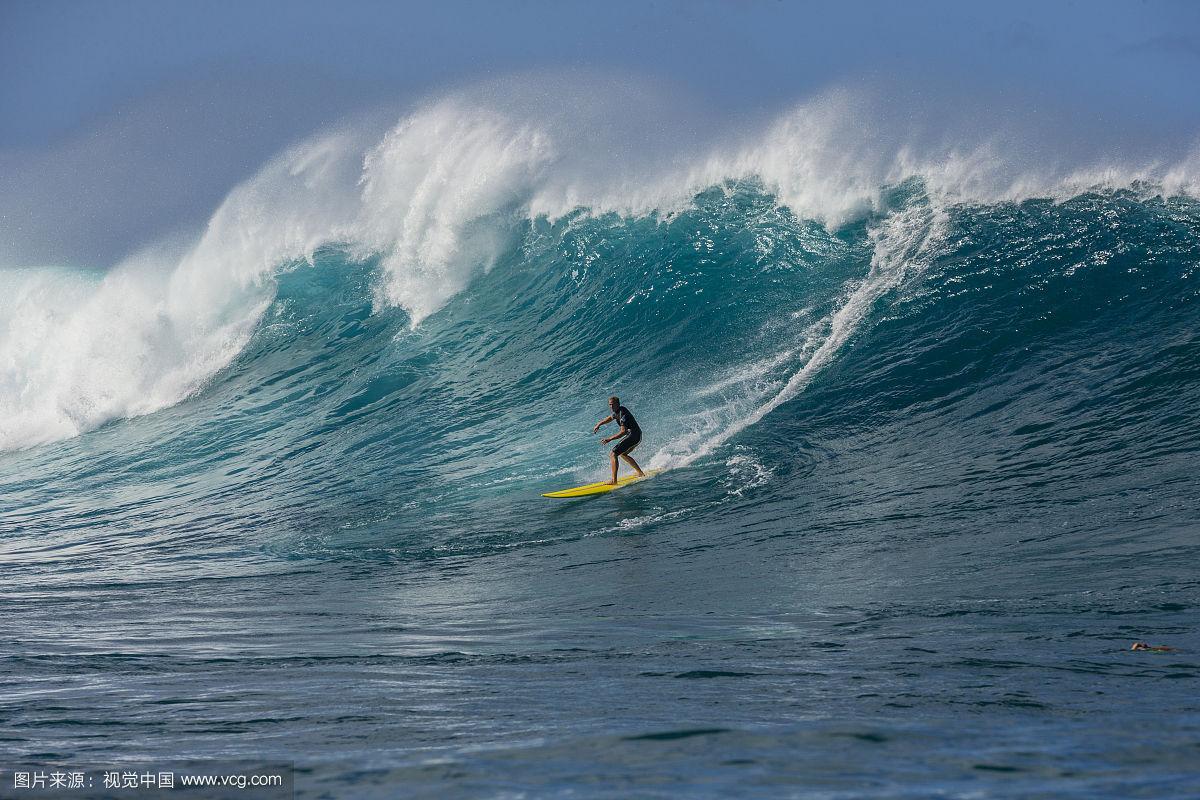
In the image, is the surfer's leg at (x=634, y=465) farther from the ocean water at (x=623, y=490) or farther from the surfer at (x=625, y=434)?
the ocean water at (x=623, y=490)

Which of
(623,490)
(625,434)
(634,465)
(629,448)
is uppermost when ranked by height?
(625,434)

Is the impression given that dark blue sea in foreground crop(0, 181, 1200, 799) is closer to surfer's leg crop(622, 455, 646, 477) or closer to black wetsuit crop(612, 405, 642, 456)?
surfer's leg crop(622, 455, 646, 477)

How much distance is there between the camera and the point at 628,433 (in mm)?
11758

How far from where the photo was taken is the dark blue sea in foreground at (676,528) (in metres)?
3.55

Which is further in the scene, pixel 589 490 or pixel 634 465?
pixel 634 465

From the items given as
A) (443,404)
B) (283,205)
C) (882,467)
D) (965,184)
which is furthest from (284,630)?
(283,205)

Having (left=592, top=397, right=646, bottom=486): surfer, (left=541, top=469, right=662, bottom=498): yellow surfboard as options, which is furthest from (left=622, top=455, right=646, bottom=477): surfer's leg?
(left=541, top=469, right=662, bottom=498): yellow surfboard

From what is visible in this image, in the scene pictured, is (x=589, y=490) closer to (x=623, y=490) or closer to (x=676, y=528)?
(x=623, y=490)

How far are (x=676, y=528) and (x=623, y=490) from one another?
1.75 metres

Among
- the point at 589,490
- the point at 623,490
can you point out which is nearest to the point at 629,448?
the point at 623,490

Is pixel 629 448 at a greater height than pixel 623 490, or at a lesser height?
greater

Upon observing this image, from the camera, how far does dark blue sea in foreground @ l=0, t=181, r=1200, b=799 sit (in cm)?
355

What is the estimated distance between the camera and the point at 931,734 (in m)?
3.38

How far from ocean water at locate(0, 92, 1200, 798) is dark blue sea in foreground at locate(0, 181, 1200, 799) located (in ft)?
0.14
